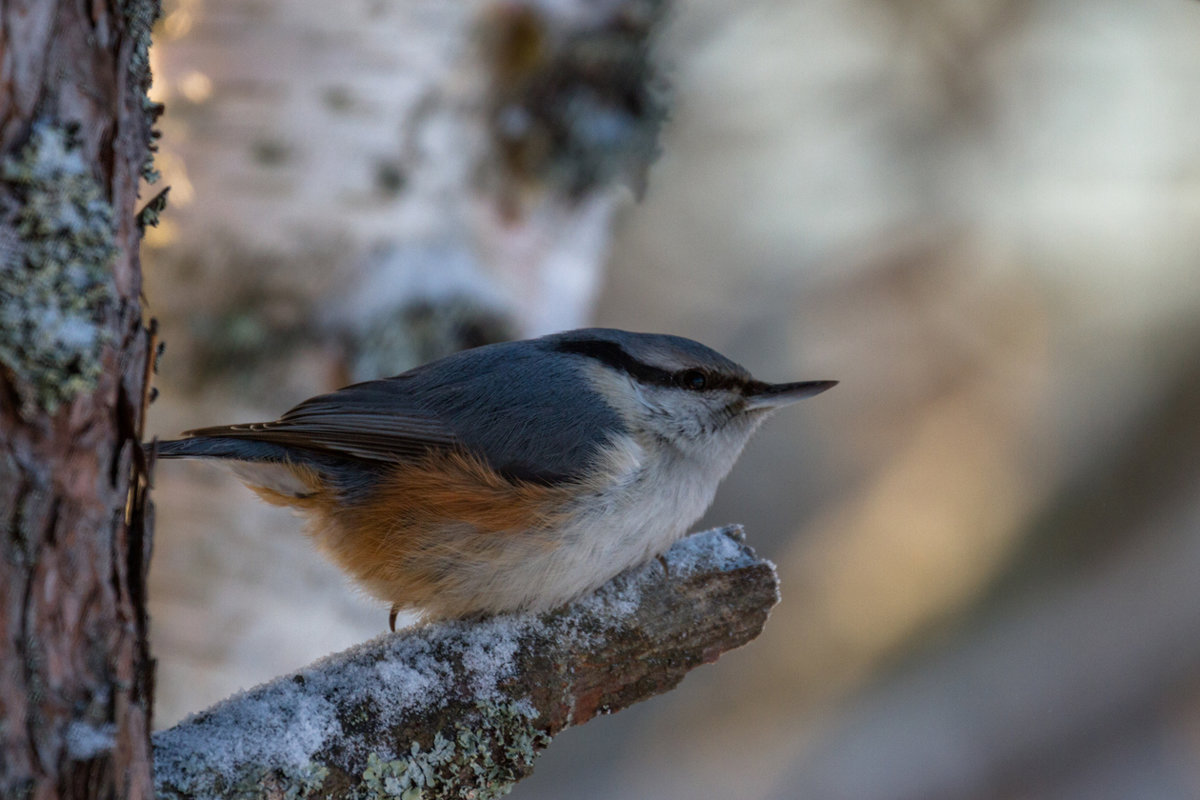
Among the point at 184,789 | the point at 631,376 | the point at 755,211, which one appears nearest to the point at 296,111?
the point at 631,376

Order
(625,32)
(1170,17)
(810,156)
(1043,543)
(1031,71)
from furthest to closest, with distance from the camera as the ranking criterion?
(810,156) → (1031,71) → (1170,17) → (1043,543) → (625,32)

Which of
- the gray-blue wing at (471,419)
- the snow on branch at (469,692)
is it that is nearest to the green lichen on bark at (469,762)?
the snow on branch at (469,692)

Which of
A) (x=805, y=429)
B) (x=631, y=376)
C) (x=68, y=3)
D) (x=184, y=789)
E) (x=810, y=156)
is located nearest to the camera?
(x=68, y=3)

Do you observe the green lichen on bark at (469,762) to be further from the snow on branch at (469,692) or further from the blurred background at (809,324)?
the blurred background at (809,324)

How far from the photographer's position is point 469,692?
4.25 feet

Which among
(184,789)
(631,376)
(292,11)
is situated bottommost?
(184,789)

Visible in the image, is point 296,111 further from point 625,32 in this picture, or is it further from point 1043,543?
point 1043,543

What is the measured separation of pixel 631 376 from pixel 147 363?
121 centimetres

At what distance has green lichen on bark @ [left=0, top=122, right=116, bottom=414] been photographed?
0.80 metres

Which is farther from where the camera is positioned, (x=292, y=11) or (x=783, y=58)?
(x=783, y=58)

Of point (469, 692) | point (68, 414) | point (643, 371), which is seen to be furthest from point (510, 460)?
point (68, 414)

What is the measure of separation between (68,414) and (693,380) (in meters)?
1.33

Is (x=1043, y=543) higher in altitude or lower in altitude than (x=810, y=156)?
lower

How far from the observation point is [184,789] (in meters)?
1.02
